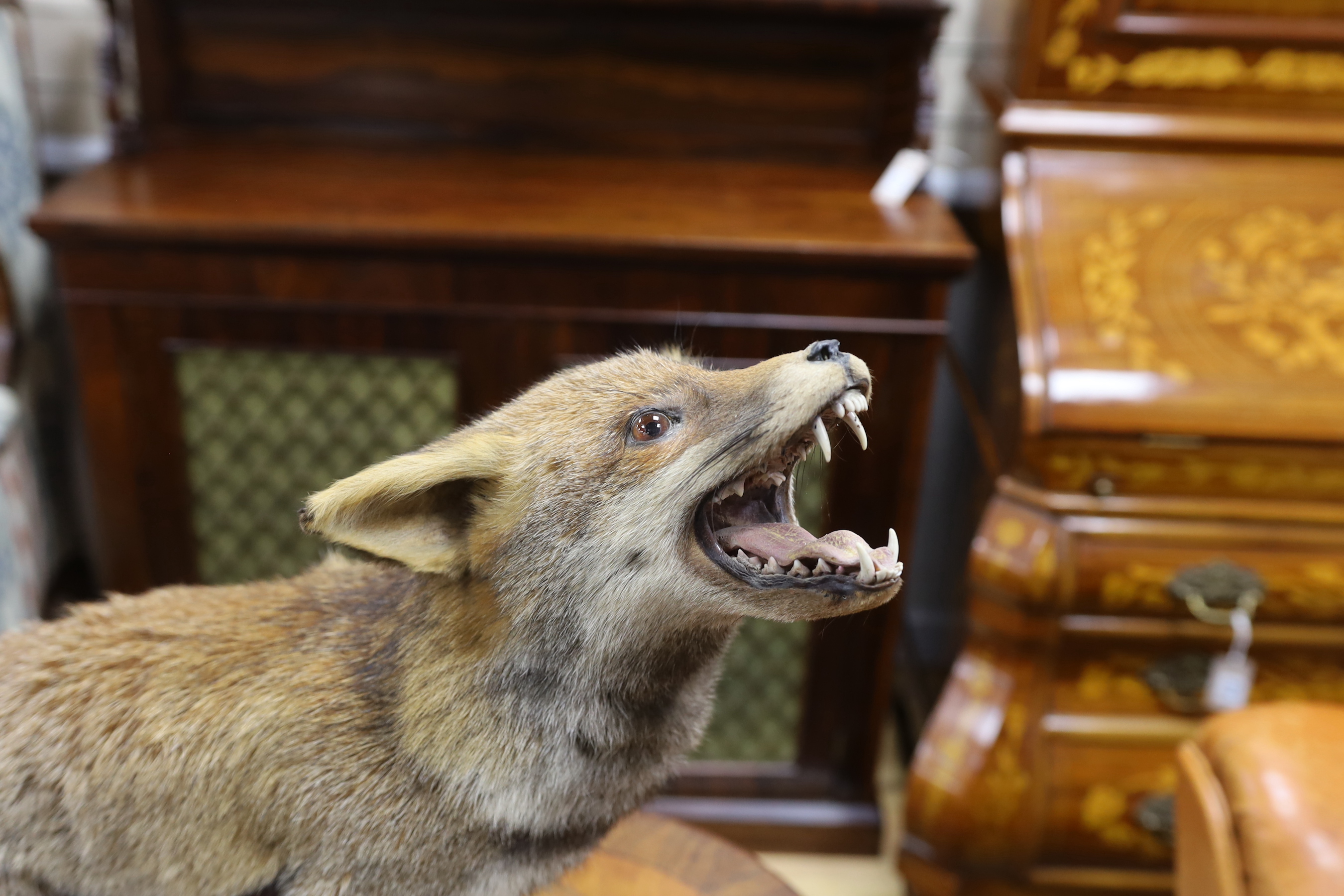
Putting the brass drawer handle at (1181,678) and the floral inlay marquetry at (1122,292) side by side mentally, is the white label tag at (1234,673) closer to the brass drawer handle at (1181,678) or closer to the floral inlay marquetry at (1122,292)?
the brass drawer handle at (1181,678)

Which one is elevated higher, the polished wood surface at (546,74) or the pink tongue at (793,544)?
the polished wood surface at (546,74)

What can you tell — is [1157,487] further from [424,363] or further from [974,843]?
[424,363]

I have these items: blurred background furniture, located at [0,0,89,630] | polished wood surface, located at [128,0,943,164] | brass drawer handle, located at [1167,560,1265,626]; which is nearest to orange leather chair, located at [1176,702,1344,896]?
brass drawer handle, located at [1167,560,1265,626]

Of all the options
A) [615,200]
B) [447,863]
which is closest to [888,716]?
[615,200]

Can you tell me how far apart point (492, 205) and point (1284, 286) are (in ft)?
4.03

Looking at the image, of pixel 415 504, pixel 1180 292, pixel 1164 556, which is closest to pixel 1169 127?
pixel 1180 292

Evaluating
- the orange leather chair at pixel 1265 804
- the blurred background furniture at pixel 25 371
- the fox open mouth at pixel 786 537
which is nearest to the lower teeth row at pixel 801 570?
the fox open mouth at pixel 786 537

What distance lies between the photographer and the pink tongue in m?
0.78

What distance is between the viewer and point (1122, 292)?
1.67 meters

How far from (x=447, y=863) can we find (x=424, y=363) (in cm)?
107

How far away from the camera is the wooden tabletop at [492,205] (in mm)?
1709

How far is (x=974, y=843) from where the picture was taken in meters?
1.80

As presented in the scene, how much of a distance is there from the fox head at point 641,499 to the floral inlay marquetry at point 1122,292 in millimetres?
912

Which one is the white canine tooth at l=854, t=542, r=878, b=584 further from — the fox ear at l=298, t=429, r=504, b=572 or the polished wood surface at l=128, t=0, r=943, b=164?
the polished wood surface at l=128, t=0, r=943, b=164
